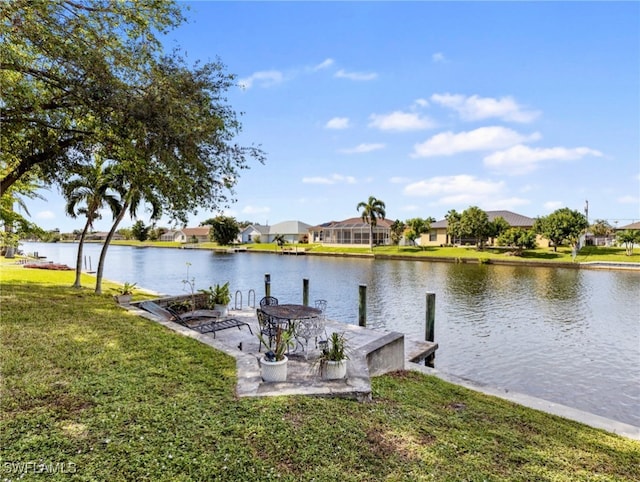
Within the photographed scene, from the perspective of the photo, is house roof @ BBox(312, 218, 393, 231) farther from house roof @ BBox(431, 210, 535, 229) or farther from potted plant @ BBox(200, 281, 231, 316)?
potted plant @ BBox(200, 281, 231, 316)

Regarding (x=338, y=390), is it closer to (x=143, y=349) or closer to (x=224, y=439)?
(x=224, y=439)

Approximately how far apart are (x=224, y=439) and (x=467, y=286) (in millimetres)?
22577

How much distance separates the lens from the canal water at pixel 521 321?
855 centimetres

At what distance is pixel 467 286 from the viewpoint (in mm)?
23312

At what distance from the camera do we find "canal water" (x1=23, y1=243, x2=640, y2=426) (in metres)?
8.55

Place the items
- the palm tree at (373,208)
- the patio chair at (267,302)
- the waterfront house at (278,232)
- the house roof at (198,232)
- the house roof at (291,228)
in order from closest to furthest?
the patio chair at (267,302) < the palm tree at (373,208) < the waterfront house at (278,232) < the house roof at (291,228) < the house roof at (198,232)

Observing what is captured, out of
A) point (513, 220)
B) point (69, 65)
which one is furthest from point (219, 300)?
point (513, 220)

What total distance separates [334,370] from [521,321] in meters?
12.3

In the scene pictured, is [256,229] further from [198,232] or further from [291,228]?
[198,232]

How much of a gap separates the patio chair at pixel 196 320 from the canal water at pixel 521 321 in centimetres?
290

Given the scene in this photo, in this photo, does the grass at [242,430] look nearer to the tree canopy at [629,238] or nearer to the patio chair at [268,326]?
the patio chair at [268,326]

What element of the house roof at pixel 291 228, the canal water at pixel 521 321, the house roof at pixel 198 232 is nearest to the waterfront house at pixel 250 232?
the house roof at pixel 291 228

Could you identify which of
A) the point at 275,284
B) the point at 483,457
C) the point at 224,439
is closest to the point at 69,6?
the point at 224,439

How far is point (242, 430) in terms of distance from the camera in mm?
3707
